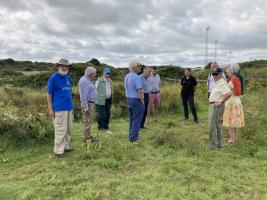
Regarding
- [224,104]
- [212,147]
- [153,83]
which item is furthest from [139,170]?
[153,83]

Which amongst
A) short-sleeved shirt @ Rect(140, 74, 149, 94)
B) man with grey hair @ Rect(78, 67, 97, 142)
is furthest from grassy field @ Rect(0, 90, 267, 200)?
short-sleeved shirt @ Rect(140, 74, 149, 94)

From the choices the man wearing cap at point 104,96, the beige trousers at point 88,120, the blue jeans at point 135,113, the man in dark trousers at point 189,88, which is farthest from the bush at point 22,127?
the man in dark trousers at point 189,88

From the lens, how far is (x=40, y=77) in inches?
831

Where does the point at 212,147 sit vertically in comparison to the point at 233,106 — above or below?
below

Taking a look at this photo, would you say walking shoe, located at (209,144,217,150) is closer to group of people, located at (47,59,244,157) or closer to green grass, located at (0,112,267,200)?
group of people, located at (47,59,244,157)

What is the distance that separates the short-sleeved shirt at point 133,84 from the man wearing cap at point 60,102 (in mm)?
1367

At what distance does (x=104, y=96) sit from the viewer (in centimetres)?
820

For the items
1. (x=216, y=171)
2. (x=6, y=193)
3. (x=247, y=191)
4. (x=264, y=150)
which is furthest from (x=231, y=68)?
(x=6, y=193)

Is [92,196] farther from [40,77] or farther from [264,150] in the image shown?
[40,77]

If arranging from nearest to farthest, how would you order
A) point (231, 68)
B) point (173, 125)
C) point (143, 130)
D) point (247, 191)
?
1. point (247, 191)
2. point (231, 68)
3. point (143, 130)
4. point (173, 125)

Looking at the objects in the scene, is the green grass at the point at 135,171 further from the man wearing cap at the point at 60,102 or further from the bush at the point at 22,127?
the man wearing cap at the point at 60,102

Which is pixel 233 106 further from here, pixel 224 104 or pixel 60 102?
pixel 60 102

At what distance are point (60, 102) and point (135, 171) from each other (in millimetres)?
1946

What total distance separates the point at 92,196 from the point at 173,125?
18.0ft
